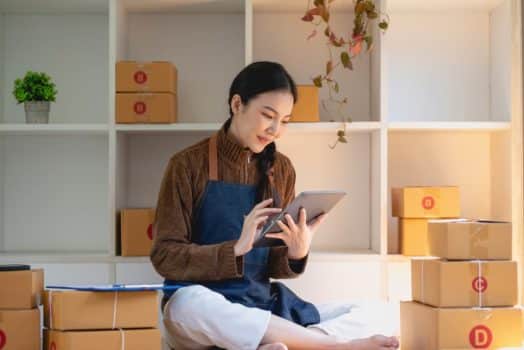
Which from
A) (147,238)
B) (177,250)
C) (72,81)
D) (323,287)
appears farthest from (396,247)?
(72,81)

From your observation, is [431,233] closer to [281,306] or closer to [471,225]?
[471,225]

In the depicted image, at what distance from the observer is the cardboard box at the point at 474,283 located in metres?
2.53

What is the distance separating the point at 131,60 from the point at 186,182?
3.38 ft

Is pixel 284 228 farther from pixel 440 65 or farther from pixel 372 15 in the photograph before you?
pixel 440 65

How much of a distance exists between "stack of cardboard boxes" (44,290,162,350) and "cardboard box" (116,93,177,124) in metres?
Result: 0.93

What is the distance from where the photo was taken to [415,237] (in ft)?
10.3

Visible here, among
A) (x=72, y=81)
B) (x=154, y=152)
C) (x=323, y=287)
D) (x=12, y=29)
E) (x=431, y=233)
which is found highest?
(x=12, y=29)

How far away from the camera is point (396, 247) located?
3.46 metres

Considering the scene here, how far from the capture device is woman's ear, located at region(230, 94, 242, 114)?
2.65m

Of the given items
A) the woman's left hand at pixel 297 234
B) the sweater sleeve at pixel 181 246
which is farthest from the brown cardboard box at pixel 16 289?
the woman's left hand at pixel 297 234


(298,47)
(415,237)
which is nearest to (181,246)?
(415,237)

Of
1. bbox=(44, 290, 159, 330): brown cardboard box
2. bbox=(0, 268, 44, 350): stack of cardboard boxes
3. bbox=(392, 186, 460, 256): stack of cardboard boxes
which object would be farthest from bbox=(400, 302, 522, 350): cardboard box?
bbox=(0, 268, 44, 350): stack of cardboard boxes

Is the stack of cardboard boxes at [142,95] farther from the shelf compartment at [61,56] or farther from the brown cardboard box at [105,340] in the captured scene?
the brown cardboard box at [105,340]

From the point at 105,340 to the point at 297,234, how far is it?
632mm
